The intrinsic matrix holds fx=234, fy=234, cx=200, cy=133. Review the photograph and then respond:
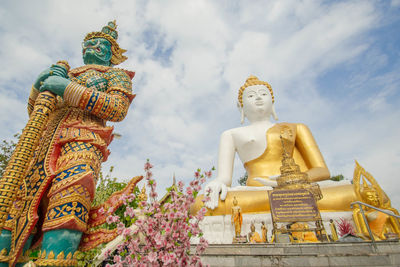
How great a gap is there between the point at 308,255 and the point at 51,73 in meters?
4.91

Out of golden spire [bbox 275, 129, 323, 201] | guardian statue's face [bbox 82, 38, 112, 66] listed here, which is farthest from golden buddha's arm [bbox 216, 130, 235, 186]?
guardian statue's face [bbox 82, 38, 112, 66]

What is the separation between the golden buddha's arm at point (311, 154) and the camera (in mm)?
5930

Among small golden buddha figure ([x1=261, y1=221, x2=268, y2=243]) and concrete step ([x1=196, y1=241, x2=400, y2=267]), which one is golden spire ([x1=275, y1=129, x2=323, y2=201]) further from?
concrete step ([x1=196, y1=241, x2=400, y2=267])

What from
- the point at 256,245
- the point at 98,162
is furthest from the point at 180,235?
the point at 98,162

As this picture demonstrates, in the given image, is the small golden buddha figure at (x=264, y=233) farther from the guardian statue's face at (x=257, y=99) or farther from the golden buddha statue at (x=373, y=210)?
the guardian statue's face at (x=257, y=99)

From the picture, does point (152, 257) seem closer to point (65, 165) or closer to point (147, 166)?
point (147, 166)

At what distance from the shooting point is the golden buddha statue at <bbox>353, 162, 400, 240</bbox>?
465 cm

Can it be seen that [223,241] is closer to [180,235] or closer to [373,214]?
[373,214]

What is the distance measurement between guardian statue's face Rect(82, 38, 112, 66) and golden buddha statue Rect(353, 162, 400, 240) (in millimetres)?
6492

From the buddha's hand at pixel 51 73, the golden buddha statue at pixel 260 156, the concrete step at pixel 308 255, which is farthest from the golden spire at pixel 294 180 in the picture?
the buddha's hand at pixel 51 73

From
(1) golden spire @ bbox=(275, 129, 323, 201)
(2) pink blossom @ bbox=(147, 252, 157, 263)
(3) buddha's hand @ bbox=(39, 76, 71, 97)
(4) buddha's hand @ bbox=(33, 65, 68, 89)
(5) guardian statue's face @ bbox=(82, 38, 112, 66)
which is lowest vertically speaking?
(2) pink blossom @ bbox=(147, 252, 157, 263)

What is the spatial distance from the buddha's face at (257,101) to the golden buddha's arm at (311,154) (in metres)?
1.26

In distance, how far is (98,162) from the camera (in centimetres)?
392

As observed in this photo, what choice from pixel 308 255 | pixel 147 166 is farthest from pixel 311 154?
pixel 147 166
